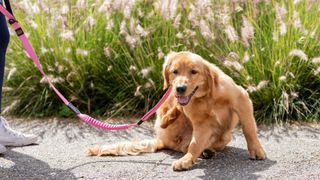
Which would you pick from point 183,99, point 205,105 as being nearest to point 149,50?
point 205,105

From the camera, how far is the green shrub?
6312 millimetres

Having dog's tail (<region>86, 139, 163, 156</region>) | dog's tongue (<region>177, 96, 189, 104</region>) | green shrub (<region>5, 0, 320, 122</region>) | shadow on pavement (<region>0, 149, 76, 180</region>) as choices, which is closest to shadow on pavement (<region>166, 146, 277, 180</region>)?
dog's tail (<region>86, 139, 163, 156</region>)

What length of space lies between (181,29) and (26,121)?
1.96 m

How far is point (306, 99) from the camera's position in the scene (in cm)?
643

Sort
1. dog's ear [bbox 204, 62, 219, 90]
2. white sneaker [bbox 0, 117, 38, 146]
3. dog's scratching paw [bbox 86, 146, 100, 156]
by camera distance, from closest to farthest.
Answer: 1. dog's ear [bbox 204, 62, 219, 90]
2. dog's scratching paw [bbox 86, 146, 100, 156]
3. white sneaker [bbox 0, 117, 38, 146]

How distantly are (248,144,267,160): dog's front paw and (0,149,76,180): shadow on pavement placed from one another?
135cm

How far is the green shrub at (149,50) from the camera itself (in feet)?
20.7

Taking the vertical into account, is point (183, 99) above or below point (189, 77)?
below

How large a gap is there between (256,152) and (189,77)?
2.57ft

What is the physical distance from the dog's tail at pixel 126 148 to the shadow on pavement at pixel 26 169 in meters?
0.44

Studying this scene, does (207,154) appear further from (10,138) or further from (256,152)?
(10,138)

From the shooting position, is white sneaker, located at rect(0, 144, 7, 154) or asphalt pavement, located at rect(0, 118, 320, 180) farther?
white sneaker, located at rect(0, 144, 7, 154)

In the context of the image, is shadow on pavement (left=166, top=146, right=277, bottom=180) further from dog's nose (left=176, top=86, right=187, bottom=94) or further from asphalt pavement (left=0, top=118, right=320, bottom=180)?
dog's nose (left=176, top=86, right=187, bottom=94)

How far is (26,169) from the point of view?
16.2 ft
